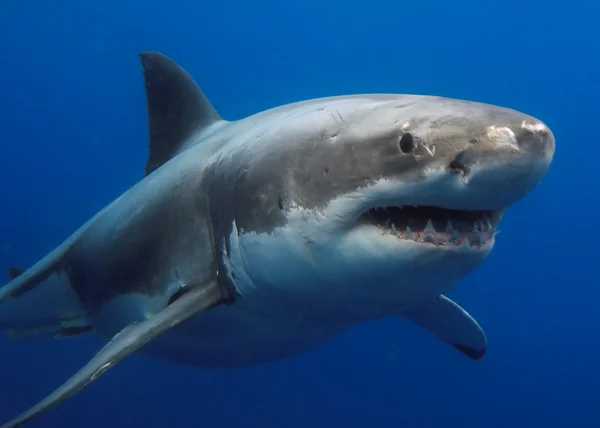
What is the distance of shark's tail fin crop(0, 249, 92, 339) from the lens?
465cm

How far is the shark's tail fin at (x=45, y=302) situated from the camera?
15.3 ft

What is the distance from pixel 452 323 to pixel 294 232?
3.06 metres

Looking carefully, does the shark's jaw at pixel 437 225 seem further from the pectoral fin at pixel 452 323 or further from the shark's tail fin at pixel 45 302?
the shark's tail fin at pixel 45 302

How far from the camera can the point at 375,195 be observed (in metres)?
2.06

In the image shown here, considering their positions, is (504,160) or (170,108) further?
(170,108)

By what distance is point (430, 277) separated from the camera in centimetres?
225

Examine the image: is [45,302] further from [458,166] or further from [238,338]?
[458,166]

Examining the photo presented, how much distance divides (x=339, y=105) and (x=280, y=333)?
1742 millimetres

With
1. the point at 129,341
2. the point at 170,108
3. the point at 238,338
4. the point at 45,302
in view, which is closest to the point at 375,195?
the point at 129,341

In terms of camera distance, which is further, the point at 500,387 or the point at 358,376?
the point at 500,387

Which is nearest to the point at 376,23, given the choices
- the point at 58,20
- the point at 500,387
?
the point at 58,20

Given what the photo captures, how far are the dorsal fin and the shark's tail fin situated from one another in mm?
1433

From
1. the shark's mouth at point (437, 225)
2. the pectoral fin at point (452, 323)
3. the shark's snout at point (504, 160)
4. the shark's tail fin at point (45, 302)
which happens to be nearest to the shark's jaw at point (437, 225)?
the shark's mouth at point (437, 225)

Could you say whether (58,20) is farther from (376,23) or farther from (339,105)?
(339,105)
